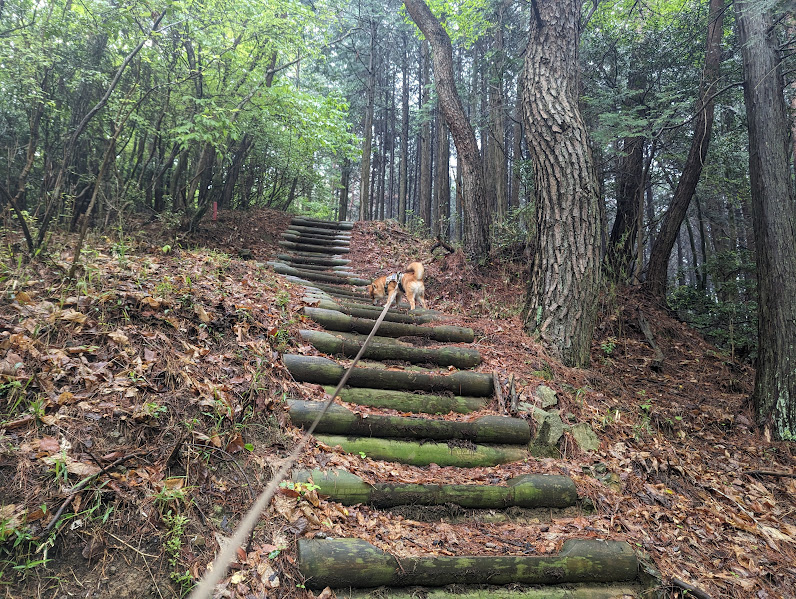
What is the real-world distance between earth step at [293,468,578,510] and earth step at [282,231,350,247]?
896 centimetres

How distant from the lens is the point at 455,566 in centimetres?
262

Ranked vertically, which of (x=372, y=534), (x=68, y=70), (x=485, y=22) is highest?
(x=485, y=22)

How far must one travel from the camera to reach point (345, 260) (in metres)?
10.4

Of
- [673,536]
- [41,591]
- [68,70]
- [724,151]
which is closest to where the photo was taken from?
[41,591]

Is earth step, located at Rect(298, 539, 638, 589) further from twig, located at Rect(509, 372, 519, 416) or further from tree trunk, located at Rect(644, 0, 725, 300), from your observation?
tree trunk, located at Rect(644, 0, 725, 300)

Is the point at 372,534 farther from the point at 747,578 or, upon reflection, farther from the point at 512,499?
the point at 747,578

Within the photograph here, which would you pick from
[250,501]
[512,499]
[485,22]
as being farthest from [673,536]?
[485,22]

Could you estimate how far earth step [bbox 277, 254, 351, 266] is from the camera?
9.53m

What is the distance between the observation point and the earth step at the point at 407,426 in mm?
3613

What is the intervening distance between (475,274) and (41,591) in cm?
696

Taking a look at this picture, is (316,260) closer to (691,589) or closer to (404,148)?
(691,589)

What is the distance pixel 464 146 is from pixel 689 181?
437 cm

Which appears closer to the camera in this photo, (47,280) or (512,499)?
(512,499)

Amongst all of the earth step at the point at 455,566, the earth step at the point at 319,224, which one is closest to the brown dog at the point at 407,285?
the earth step at the point at 455,566
